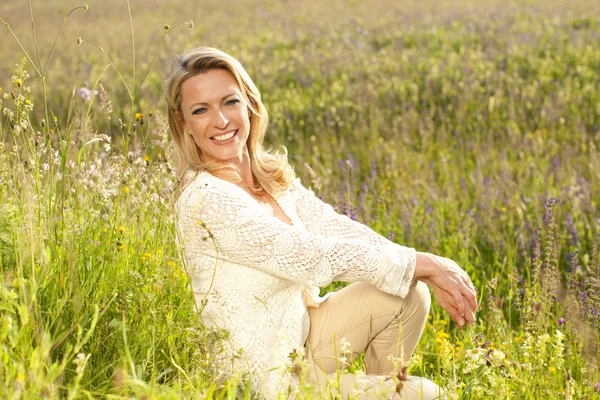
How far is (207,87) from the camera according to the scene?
291 centimetres

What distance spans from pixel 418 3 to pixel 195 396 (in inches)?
672

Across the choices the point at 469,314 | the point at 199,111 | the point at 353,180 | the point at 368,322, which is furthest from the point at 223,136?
the point at 353,180

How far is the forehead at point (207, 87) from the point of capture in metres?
2.91

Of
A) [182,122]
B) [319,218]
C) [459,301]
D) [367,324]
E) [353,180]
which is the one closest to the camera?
[459,301]

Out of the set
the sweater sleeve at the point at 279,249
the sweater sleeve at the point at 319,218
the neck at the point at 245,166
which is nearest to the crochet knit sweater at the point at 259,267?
the sweater sleeve at the point at 279,249

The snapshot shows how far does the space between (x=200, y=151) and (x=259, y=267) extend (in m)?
0.68

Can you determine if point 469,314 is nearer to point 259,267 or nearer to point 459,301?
point 459,301

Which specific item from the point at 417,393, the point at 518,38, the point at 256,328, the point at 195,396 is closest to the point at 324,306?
the point at 256,328

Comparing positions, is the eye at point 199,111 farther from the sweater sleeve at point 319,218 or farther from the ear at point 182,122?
the sweater sleeve at point 319,218

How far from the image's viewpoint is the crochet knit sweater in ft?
8.40

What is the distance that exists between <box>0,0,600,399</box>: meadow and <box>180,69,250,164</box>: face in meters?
0.13

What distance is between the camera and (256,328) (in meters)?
2.61

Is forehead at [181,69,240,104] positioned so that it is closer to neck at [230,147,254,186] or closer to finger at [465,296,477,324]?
neck at [230,147,254,186]

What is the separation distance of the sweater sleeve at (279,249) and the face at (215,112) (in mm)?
338
